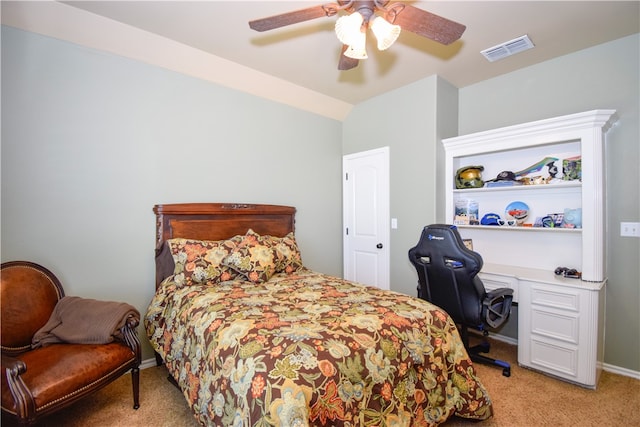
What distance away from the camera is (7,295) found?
1.92 metres

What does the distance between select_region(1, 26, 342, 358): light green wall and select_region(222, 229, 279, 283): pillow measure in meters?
0.67

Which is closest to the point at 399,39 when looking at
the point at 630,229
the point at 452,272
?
the point at 452,272

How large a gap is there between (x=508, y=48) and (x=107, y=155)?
3421mm

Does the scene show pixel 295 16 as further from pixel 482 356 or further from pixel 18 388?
pixel 482 356

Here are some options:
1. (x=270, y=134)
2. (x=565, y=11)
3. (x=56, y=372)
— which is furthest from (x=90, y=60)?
(x=565, y=11)

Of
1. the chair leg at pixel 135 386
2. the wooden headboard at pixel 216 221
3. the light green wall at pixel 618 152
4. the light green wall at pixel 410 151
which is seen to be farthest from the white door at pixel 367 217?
the chair leg at pixel 135 386

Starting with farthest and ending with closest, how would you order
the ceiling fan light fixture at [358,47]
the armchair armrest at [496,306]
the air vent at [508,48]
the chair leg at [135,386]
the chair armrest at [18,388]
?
the air vent at [508,48] → the armchair armrest at [496,306] → the chair leg at [135,386] → the ceiling fan light fixture at [358,47] → the chair armrest at [18,388]

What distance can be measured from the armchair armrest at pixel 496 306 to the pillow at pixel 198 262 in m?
1.97

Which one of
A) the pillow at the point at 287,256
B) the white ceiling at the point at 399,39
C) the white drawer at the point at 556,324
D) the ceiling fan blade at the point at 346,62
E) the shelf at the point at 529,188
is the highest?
the white ceiling at the point at 399,39

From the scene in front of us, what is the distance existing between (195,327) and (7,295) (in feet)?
3.92

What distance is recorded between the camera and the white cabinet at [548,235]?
2361 millimetres

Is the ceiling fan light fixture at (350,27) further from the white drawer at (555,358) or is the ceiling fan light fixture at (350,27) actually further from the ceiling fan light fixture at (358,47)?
the white drawer at (555,358)

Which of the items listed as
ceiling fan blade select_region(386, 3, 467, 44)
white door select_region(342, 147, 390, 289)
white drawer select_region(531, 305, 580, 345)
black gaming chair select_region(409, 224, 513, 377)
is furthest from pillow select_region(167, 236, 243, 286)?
white drawer select_region(531, 305, 580, 345)

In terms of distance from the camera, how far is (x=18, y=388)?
4.91ft
